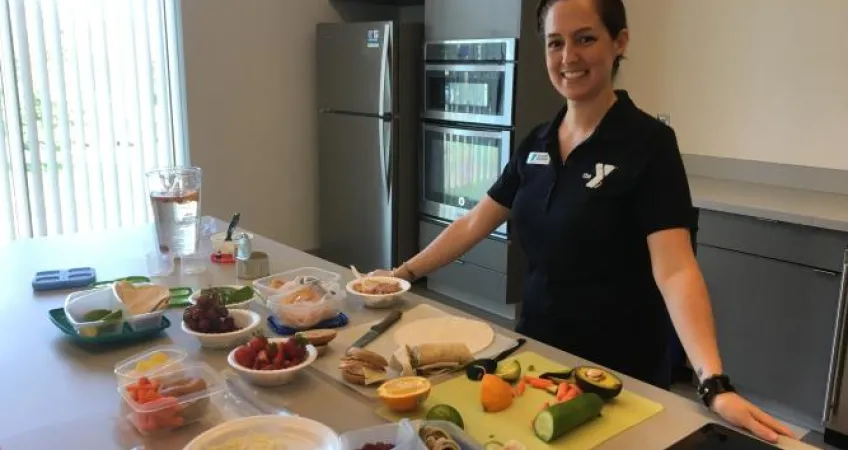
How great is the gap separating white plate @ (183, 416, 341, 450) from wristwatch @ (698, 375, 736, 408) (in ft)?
1.93

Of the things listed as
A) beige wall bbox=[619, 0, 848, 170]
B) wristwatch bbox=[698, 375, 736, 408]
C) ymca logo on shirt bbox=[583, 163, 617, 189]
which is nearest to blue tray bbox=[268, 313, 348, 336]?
ymca logo on shirt bbox=[583, 163, 617, 189]

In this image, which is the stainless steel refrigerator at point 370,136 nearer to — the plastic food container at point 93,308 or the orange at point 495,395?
the plastic food container at point 93,308

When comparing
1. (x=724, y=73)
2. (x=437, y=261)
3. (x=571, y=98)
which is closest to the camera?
(x=571, y=98)

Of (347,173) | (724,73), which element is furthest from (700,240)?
(347,173)

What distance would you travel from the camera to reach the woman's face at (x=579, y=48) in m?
1.51

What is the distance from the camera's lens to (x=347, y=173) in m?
4.21

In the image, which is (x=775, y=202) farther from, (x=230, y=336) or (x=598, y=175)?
(x=230, y=336)

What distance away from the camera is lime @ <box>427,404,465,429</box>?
1060mm

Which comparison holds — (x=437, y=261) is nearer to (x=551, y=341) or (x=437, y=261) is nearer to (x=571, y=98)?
(x=551, y=341)

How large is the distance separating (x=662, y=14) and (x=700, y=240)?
1233 millimetres

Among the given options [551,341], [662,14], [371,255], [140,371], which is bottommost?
[371,255]

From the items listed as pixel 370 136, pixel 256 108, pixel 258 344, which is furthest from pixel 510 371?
pixel 256 108

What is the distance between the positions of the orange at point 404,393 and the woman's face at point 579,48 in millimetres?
757

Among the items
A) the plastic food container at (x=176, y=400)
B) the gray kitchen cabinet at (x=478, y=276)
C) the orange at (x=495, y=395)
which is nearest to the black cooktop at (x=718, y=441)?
the orange at (x=495, y=395)
